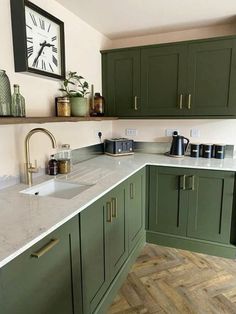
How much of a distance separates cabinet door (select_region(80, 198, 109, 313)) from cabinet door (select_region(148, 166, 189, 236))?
3.16ft

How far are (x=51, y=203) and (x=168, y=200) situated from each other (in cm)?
143

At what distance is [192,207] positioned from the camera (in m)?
2.40

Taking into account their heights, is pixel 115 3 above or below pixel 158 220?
above

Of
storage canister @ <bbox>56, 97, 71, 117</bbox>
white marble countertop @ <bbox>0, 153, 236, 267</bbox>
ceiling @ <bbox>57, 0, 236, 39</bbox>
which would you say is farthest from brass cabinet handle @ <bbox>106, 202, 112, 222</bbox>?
ceiling @ <bbox>57, 0, 236, 39</bbox>

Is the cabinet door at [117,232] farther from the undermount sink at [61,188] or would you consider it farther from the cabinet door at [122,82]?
the cabinet door at [122,82]

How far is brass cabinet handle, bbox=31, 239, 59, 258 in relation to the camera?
3.29 ft

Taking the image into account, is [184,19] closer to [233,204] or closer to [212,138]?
[212,138]

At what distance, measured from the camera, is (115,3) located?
205 cm

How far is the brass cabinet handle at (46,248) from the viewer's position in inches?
39.5

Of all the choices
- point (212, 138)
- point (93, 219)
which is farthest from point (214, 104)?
point (93, 219)

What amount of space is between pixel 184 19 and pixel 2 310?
272 cm

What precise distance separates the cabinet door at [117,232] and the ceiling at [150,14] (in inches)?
61.9

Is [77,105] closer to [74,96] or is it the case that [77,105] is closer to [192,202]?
[74,96]

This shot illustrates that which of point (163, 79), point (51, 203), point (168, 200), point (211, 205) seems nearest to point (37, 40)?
point (51, 203)
